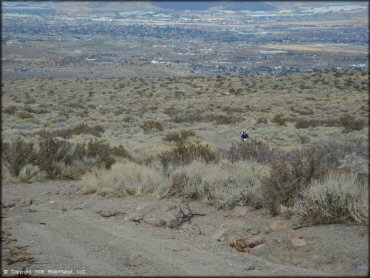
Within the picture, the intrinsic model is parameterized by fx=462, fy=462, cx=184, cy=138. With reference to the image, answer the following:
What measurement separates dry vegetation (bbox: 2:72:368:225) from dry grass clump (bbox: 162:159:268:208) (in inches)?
0.8

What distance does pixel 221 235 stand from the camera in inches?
269

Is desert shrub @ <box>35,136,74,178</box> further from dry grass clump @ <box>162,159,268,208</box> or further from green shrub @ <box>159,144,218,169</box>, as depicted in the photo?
dry grass clump @ <box>162,159,268,208</box>

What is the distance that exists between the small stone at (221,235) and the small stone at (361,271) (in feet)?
7.62

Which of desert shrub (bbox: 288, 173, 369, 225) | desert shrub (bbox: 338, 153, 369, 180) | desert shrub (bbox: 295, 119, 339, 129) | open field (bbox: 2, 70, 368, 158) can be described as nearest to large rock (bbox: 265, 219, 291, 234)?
desert shrub (bbox: 288, 173, 369, 225)

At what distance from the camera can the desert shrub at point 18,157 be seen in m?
12.5

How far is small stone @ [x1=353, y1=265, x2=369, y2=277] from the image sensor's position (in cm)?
452

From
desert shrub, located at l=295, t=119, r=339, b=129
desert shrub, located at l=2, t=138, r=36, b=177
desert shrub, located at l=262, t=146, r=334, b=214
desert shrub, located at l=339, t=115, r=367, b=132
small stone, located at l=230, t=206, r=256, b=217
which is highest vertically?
desert shrub, located at l=262, t=146, r=334, b=214

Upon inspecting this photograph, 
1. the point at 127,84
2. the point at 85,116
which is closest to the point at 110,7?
the point at 127,84

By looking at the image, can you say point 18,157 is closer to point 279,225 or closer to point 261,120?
point 279,225

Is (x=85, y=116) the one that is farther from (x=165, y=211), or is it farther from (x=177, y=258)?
(x=177, y=258)

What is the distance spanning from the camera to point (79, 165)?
1306 cm

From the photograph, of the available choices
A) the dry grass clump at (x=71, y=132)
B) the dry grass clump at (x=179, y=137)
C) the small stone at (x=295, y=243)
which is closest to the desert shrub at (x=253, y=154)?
the small stone at (x=295, y=243)

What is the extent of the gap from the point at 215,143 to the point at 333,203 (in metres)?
14.5

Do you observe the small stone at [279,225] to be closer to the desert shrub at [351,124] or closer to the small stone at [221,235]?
the small stone at [221,235]
